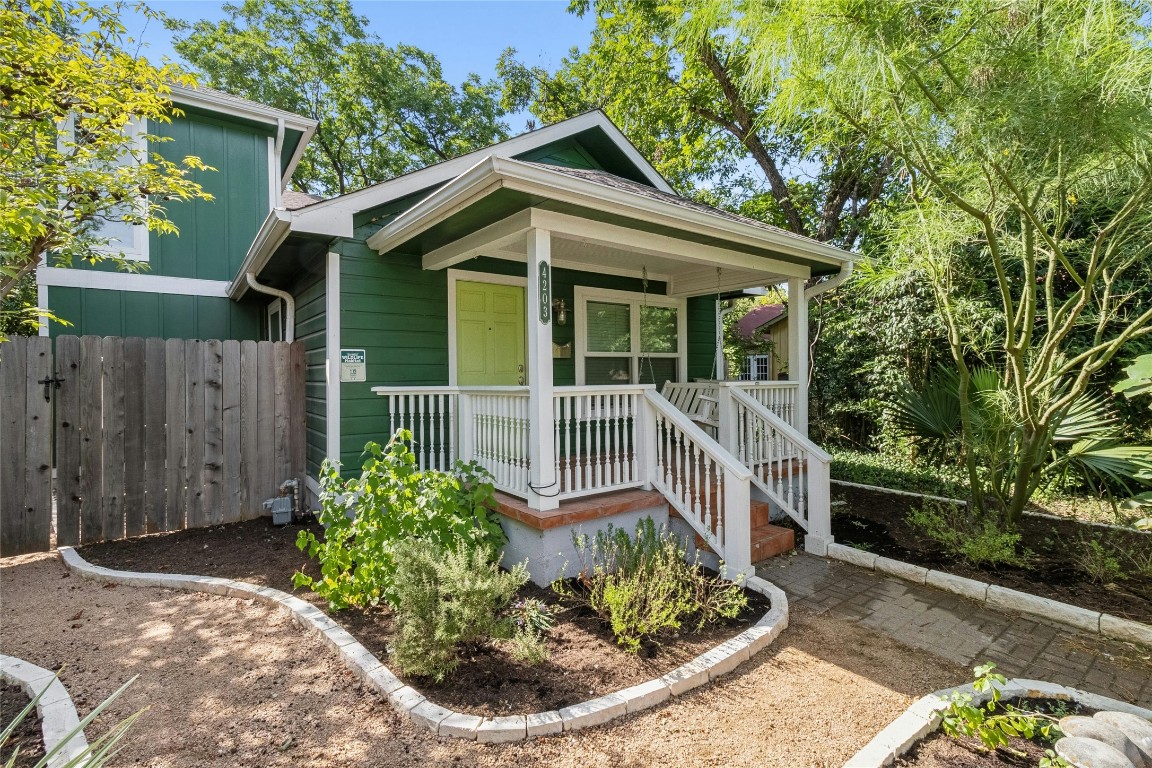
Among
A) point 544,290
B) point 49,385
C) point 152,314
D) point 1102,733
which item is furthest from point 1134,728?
point 152,314

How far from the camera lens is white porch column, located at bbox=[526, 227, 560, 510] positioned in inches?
142

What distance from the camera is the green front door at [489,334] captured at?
542 cm

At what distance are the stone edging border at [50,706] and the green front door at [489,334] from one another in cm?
346

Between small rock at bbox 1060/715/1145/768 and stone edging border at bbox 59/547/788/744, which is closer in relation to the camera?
small rock at bbox 1060/715/1145/768

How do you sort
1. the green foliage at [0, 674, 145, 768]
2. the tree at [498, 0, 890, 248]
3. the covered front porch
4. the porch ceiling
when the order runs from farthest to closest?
the tree at [498, 0, 890, 248] → the covered front porch → the porch ceiling → the green foliage at [0, 674, 145, 768]

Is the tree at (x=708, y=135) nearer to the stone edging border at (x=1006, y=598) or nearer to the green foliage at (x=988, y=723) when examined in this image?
the stone edging border at (x=1006, y=598)

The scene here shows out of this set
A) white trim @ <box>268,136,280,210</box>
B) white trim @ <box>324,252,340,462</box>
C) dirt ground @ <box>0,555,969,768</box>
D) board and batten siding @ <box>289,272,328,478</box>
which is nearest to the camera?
dirt ground @ <box>0,555,969,768</box>

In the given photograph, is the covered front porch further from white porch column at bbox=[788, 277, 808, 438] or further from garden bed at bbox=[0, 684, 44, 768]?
garden bed at bbox=[0, 684, 44, 768]

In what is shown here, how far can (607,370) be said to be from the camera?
664cm

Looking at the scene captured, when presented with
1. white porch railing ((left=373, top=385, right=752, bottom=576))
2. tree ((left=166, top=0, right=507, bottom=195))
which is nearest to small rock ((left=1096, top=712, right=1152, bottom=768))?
white porch railing ((left=373, top=385, right=752, bottom=576))

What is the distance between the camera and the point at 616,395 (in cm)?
429

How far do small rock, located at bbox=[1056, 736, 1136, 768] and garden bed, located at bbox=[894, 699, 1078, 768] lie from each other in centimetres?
15

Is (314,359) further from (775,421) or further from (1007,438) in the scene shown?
(1007,438)

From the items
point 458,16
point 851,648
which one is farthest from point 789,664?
point 458,16
